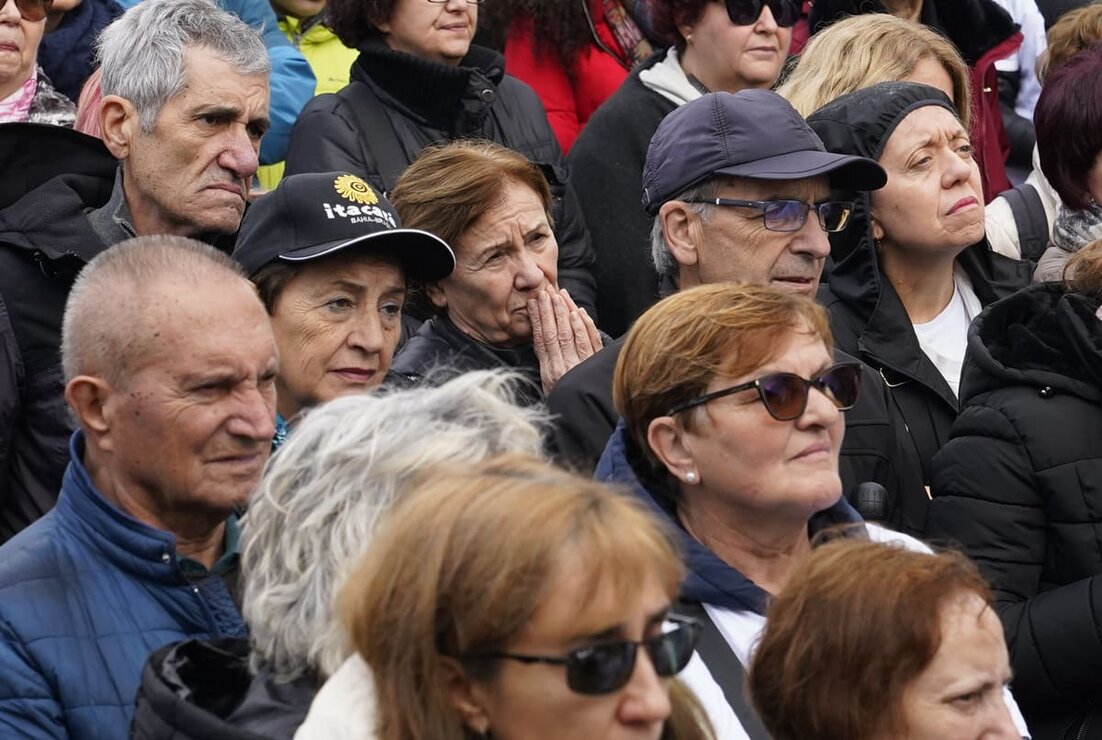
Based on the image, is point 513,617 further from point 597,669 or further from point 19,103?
point 19,103

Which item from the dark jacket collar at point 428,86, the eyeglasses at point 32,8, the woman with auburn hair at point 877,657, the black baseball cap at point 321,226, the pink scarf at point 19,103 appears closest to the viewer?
the woman with auburn hair at point 877,657

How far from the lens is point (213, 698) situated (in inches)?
114

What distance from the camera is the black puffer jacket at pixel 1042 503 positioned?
396 centimetres

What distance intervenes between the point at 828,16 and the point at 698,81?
1.01m

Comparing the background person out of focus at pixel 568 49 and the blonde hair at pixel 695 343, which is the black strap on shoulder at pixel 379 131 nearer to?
the background person out of focus at pixel 568 49

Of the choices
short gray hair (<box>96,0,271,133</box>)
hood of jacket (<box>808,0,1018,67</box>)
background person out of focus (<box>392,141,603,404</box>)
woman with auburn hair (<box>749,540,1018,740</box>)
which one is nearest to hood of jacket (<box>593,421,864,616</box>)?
woman with auburn hair (<box>749,540,1018,740</box>)

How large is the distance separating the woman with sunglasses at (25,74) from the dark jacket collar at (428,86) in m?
0.97

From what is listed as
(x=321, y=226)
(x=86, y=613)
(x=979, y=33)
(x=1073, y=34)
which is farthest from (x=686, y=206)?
(x=979, y=33)

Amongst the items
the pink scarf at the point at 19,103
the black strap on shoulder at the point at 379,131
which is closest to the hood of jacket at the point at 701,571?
the black strap on shoulder at the point at 379,131

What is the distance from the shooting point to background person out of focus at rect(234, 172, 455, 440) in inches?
170

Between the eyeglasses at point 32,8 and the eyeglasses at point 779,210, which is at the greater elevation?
the eyeglasses at point 32,8

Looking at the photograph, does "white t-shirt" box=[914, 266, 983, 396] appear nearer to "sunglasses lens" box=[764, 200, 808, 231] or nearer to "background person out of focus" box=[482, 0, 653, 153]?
"sunglasses lens" box=[764, 200, 808, 231]

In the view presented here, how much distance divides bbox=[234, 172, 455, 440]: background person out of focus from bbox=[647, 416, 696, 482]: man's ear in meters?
0.96

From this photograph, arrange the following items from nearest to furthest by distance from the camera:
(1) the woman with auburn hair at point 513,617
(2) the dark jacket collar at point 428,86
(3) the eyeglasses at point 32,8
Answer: (1) the woman with auburn hair at point 513,617, (3) the eyeglasses at point 32,8, (2) the dark jacket collar at point 428,86
